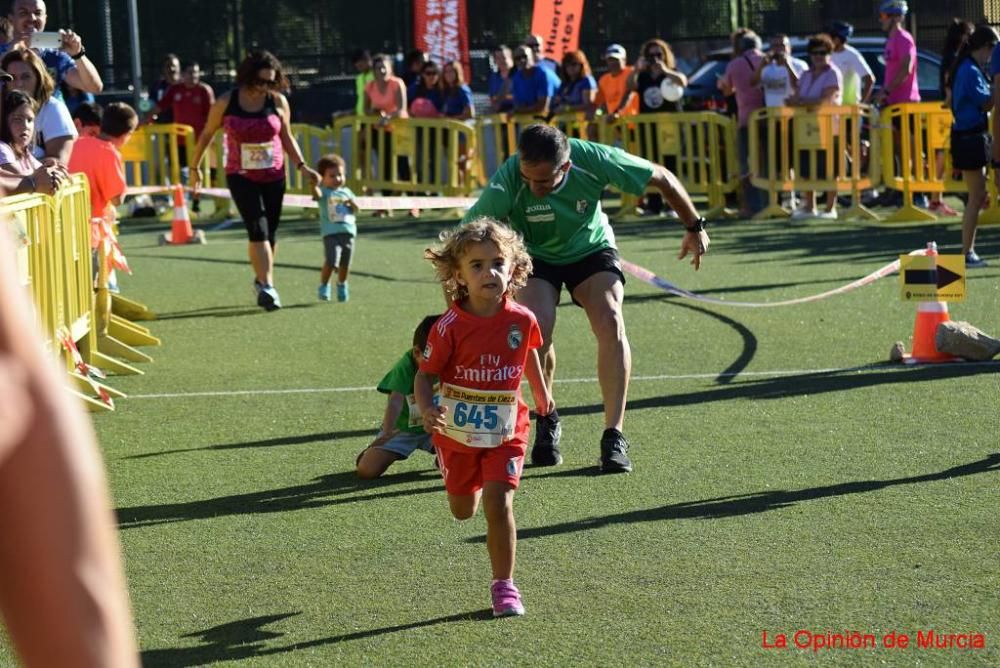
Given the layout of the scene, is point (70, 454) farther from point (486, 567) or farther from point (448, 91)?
point (448, 91)

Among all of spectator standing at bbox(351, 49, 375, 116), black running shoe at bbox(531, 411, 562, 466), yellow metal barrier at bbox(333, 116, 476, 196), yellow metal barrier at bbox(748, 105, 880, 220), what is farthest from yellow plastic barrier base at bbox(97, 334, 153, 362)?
spectator standing at bbox(351, 49, 375, 116)

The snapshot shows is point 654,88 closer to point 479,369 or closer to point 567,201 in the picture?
point 567,201

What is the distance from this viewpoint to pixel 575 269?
7.07m

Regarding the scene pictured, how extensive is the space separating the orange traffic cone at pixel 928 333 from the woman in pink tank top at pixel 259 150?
4.78 m

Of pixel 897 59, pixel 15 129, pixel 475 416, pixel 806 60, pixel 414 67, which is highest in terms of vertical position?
pixel 414 67

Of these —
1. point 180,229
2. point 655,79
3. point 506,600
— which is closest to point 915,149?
point 655,79

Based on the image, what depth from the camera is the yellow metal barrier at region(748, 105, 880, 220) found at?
1889 cm

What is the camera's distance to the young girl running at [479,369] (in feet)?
16.2

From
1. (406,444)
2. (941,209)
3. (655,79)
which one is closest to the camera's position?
(406,444)

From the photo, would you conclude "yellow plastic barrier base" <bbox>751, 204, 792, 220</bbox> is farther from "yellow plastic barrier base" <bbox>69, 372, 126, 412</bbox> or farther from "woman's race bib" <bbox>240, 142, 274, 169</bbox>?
"yellow plastic barrier base" <bbox>69, 372, 126, 412</bbox>

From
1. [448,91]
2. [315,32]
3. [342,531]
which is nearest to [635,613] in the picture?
[342,531]

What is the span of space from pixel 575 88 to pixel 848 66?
3.80m

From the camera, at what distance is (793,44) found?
76.0ft

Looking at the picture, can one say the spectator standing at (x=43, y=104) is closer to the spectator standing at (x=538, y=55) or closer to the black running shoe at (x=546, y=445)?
the black running shoe at (x=546, y=445)
